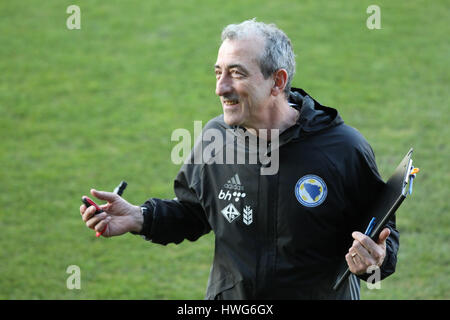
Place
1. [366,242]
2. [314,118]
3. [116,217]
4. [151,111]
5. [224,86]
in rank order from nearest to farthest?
[366,242] → [224,86] → [314,118] → [116,217] → [151,111]

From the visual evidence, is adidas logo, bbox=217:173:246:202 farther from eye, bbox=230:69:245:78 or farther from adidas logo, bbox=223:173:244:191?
eye, bbox=230:69:245:78

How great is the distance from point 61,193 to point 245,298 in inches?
168

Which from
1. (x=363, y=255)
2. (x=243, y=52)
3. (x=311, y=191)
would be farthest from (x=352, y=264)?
(x=243, y=52)

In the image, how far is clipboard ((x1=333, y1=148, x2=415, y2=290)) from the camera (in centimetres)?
282

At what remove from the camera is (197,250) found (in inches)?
251

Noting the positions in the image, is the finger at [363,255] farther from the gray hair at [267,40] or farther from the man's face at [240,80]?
the gray hair at [267,40]

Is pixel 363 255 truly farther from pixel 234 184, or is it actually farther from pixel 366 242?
pixel 234 184

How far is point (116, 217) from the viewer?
3.48 m

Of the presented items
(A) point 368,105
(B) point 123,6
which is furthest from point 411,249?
(B) point 123,6

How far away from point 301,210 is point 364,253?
470 mm

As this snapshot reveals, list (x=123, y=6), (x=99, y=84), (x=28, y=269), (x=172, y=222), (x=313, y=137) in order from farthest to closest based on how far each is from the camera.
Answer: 1. (x=123, y=6)
2. (x=99, y=84)
3. (x=28, y=269)
4. (x=172, y=222)
5. (x=313, y=137)

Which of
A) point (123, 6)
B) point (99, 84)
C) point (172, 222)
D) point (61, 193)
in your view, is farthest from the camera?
point (123, 6)

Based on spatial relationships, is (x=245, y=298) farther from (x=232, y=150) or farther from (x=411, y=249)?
(x=411, y=249)

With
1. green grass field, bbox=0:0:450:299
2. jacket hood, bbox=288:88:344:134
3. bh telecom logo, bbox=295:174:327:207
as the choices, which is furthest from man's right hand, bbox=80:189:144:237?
green grass field, bbox=0:0:450:299
